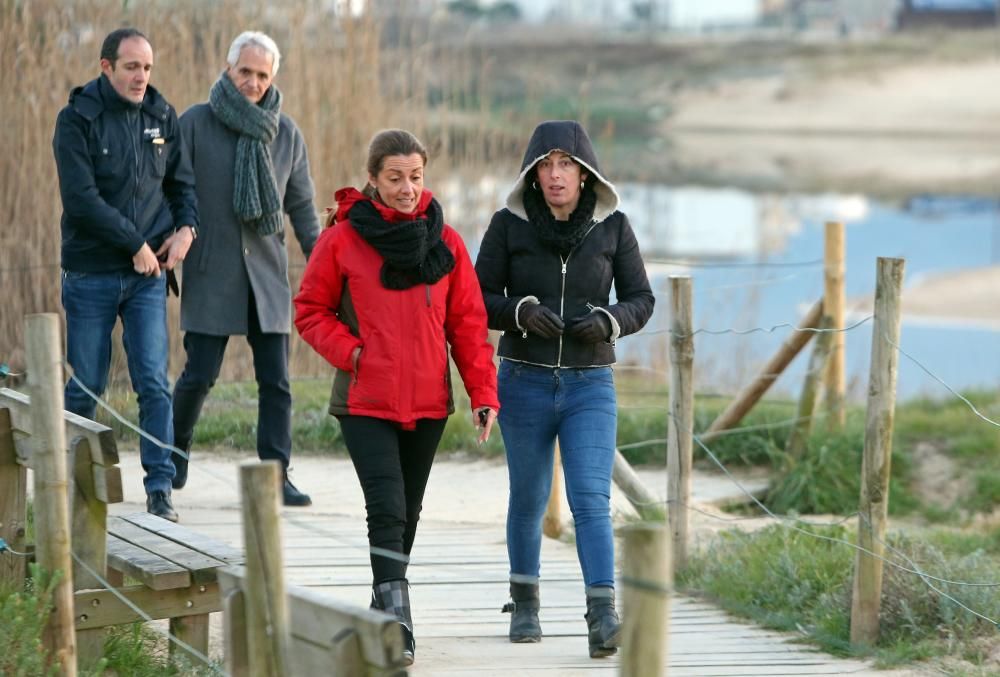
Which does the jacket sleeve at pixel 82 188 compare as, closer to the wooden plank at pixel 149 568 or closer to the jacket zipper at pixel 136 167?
the jacket zipper at pixel 136 167

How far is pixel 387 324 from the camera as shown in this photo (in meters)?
4.94

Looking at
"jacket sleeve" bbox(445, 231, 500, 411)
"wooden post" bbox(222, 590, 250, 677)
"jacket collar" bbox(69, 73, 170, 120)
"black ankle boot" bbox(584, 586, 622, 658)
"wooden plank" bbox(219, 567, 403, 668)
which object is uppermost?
"jacket collar" bbox(69, 73, 170, 120)

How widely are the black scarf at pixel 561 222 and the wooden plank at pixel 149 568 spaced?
151cm

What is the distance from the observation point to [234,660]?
3580 mm

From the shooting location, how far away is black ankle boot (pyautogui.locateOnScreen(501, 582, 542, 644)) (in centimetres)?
540

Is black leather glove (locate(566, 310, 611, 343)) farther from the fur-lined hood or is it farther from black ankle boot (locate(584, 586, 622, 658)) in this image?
black ankle boot (locate(584, 586, 622, 658))

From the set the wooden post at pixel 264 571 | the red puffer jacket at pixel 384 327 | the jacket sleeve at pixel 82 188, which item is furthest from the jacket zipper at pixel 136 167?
the wooden post at pixel 264 571

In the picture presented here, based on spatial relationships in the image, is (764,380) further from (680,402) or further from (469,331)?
(469,331)

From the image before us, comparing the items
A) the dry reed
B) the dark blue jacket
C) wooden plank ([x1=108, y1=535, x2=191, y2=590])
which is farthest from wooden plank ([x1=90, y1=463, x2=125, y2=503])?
the dry reed

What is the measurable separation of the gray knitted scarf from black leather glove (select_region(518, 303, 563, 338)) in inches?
71.5

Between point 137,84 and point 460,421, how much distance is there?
337cm

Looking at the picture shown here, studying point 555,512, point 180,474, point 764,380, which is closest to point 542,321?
point 555,512

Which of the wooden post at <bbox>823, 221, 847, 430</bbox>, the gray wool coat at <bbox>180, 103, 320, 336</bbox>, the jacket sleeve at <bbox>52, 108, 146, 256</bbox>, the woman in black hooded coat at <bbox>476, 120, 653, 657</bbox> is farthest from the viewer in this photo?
the wooden post at <bbox>823, 221, 847, 430</bbox>

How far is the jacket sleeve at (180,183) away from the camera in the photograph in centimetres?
641
